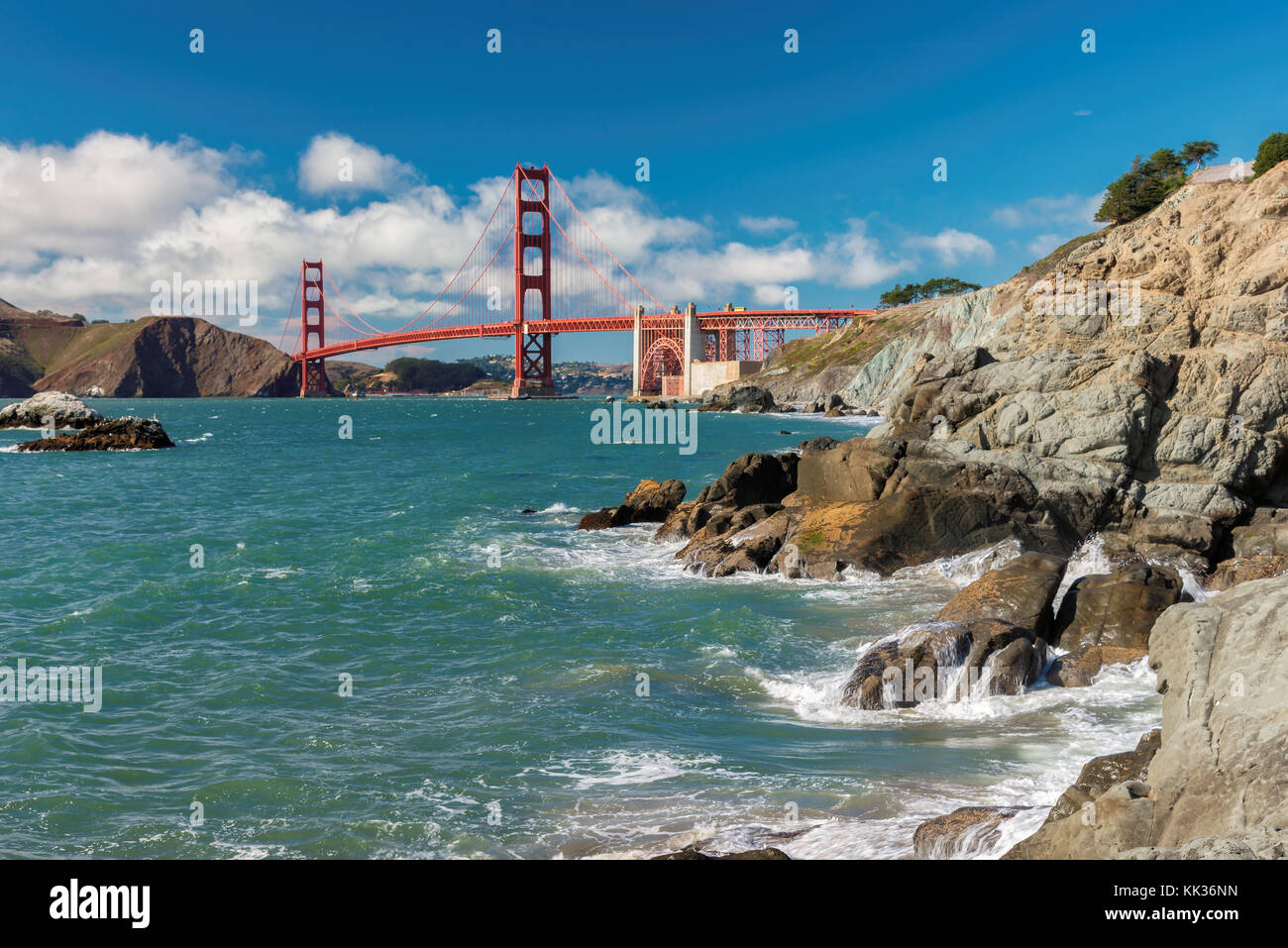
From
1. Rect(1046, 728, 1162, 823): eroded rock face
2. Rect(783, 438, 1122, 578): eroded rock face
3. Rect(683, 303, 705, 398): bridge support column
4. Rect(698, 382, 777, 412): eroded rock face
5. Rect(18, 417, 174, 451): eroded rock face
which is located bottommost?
Rect(1046, 728, 1162, 823): eroded rock face

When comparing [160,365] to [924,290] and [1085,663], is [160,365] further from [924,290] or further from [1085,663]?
[1085,663]

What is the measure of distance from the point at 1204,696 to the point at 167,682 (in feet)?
38.6

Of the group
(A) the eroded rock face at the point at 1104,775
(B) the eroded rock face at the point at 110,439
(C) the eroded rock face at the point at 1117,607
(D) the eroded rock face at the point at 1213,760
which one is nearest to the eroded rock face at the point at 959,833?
(A) the eroded rock face at the point at 1104,775

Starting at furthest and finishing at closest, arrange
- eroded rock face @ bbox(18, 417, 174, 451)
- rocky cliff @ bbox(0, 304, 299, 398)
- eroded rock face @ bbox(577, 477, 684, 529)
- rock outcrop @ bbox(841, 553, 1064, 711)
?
rocky cliff @ bbox(0, 304, 299, 398) < eroded rock face @ bbox(18, 417, 174, 451) < eroded rock face @ bbox(577, 477, 684, 529) < rock outcrop @ bbox(841, 553, 1064, 711)

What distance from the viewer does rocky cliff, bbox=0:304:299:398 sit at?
17988 cm

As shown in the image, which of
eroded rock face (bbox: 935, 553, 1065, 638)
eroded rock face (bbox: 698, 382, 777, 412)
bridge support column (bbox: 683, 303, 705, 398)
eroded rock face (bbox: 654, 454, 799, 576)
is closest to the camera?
eroded rock face (bbox: 935, 553, 1065, 638)

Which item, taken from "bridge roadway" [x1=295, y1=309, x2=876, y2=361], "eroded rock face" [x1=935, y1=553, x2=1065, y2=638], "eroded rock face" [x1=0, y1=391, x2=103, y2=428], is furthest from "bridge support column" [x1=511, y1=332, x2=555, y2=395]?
"eroded rock face" [x1=935, y1=553, x2=1065, y2=638]

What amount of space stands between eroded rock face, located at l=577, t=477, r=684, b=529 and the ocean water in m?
1.34

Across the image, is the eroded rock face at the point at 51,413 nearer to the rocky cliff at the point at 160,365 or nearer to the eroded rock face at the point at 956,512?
the eroded rock face at the point at 956,512

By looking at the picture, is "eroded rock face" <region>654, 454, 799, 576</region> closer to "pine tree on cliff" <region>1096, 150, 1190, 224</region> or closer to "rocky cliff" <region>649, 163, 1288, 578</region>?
"rocky cliff" <region>649, 163, 1288, 578</region>

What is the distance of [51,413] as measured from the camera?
200 feet

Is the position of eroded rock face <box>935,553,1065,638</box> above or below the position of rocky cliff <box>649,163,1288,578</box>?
below
